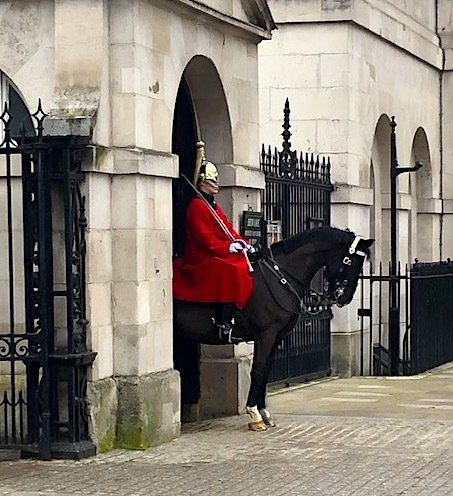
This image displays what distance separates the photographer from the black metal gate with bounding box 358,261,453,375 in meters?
18.7

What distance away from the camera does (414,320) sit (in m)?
18.7

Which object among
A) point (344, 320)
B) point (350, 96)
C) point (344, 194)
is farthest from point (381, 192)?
point (344, 320)

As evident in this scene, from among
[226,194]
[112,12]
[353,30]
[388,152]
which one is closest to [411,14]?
[388,152]

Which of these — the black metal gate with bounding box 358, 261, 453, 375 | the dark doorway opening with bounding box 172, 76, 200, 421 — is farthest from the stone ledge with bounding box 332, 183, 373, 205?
the dark doorway opening with bounding box 172, 76, 200, 421

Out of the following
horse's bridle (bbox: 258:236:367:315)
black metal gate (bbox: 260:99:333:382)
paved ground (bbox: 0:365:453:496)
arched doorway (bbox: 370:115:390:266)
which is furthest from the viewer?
arched doorway (bbox: 370:115:390:266)

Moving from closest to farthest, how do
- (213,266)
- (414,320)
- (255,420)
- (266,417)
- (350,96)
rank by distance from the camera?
(213,266)
(255,420)
(266,417)
(414,320)
(350,96)

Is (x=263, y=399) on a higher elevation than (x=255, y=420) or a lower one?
higher

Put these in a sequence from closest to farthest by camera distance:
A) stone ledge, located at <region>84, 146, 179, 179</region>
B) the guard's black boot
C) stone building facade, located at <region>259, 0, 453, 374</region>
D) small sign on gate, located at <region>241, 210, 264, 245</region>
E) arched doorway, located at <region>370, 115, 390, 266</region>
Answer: stone ledge, located at <region>84, 146, 179, 179</region> → the guard's black boot → small sign on gate, located at <region>241, 210, 264, 245</region> → stone building facade, located at <region>259, 0, 453, 374</region> → arched doorway, located at <region>370, 115, 390, 266</region>

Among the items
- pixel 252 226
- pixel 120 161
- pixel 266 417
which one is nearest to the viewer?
pixel 120 161

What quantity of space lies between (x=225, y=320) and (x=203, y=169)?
1.36 metres

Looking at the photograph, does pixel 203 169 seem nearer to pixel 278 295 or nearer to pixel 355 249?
pixel 278 295

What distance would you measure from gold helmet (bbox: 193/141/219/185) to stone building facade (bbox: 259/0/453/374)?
6.15 m

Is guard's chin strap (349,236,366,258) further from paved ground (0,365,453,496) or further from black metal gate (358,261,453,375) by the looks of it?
black metal gate (358,261,453,375)

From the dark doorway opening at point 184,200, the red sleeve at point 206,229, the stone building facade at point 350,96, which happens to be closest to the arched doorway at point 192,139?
the dark doorway opening at point 184,200
